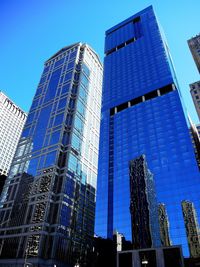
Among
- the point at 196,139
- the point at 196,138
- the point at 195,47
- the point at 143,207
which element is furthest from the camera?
the point at 195,47

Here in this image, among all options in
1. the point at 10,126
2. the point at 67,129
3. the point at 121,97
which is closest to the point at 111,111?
the point at 121,97

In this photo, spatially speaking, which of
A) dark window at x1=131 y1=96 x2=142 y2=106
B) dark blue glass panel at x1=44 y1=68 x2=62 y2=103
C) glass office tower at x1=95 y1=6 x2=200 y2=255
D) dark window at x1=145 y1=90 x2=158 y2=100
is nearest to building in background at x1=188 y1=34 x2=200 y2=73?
glass office tower at x1=95 y1=6 x2=200 y2=255

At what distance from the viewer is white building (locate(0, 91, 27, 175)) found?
6516 inches

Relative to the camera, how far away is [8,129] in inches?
7077

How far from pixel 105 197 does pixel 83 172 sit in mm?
22919

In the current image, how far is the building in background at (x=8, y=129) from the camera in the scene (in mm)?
165250

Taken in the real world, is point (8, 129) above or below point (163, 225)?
above

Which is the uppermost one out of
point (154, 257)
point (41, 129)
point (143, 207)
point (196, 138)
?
point (196, 138)

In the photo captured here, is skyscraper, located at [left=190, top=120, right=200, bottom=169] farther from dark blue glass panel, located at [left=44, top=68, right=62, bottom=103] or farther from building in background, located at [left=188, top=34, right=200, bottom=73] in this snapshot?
dark blue glass panel, located at [left=44, top=68, right=62, bottom=103]

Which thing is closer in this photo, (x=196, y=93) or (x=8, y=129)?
(x=196, y=93)

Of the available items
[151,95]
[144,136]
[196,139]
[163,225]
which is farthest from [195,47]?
[163,225]

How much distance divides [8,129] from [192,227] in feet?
479

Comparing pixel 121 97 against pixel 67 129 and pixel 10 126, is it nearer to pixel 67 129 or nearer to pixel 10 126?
pixel 67 129

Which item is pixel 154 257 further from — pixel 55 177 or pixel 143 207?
pixel 55 177
